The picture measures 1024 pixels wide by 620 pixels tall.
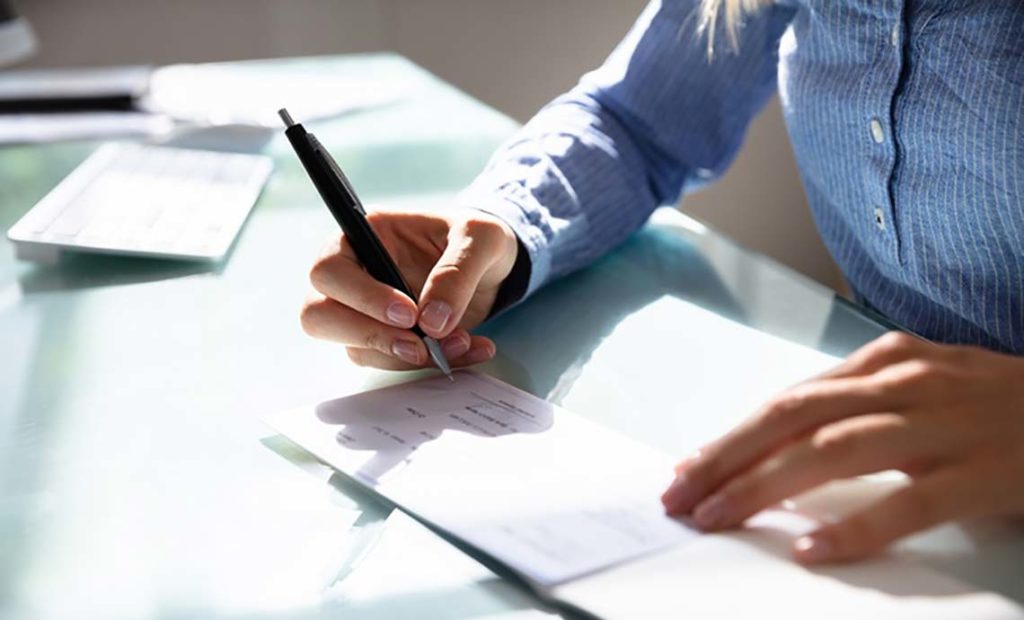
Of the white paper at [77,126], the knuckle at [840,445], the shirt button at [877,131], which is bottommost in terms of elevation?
the white paper at [77,126]

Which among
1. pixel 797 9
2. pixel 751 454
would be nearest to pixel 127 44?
pixel 797 9

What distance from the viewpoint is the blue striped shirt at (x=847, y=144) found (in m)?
0.76

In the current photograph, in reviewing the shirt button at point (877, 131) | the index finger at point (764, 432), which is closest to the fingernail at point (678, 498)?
the index finger at point (764, 432)

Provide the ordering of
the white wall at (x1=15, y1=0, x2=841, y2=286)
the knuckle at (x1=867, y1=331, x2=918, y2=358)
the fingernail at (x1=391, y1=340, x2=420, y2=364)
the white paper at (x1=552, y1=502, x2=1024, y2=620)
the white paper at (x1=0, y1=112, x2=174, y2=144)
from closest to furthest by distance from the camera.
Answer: the white paper at (x1=552, y1=502, x2=1024, y2=620) → the knuckle at (x1=867, y1=331, x2=918, y2=358) → the fingernail at (x1=391, y1=340, x2=420, y2=364) → the white paper at (x1=0, y1=112, x2=174, y2=144) → the white wall at (x1=15, y1=0, x2=841, y2=286)

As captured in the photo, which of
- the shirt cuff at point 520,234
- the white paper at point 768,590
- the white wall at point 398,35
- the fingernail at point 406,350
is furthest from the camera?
the white wall at point 398,35

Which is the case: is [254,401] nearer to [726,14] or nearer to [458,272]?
[458,272]

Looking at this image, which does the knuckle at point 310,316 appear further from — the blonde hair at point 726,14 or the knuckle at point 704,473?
the blonde hair at point 726,14

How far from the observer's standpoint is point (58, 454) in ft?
2.04

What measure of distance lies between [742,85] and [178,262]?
489mm

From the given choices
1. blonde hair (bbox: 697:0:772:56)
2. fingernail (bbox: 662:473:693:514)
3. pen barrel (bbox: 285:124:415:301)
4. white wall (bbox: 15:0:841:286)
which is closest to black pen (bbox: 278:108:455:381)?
pen barrel (bbox: 285:124:415:301)

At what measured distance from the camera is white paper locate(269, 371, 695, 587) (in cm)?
51

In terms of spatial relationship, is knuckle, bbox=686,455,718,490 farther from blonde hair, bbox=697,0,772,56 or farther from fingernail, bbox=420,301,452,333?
blonde hair, bbox=697,0,772,56

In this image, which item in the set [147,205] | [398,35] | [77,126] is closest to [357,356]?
[147,205]

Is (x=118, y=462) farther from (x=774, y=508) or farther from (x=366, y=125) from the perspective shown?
(x=366, y=125)
